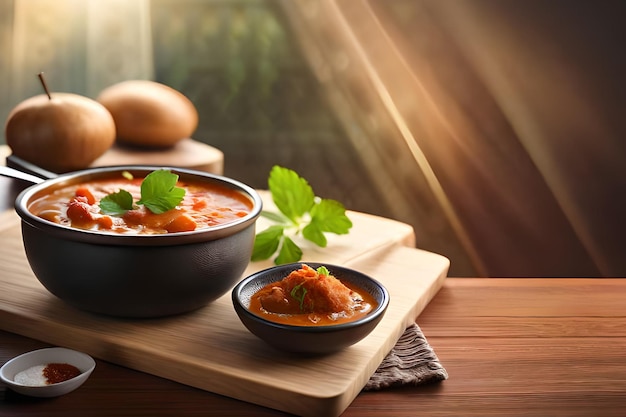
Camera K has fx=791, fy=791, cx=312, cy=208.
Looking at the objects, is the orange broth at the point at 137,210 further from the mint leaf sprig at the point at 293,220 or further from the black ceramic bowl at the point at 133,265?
the mint leaf sprig at the point at 293,220

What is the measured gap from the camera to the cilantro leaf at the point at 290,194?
6.02 feet

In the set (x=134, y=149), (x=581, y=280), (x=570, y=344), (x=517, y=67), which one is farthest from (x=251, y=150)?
(x=570, y=344)

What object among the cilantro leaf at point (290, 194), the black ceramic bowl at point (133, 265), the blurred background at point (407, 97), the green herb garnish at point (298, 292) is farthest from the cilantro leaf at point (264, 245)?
the blurred background at point (407, 97)

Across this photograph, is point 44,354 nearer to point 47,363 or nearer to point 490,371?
point 47,363

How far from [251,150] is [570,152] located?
1221mm

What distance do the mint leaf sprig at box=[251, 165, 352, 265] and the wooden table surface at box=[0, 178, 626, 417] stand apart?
0.96 feet

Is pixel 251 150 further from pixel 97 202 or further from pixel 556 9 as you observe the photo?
pixel 97 202

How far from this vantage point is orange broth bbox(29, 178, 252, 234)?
4.52 ft

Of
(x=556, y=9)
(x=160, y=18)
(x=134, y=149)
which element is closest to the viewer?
(x=134, y=149)

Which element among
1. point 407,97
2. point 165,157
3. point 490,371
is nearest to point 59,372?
point 490,371

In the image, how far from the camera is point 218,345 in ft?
4.37

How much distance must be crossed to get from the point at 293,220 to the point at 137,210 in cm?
50

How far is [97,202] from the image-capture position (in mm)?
1501

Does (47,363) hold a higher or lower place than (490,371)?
higher
